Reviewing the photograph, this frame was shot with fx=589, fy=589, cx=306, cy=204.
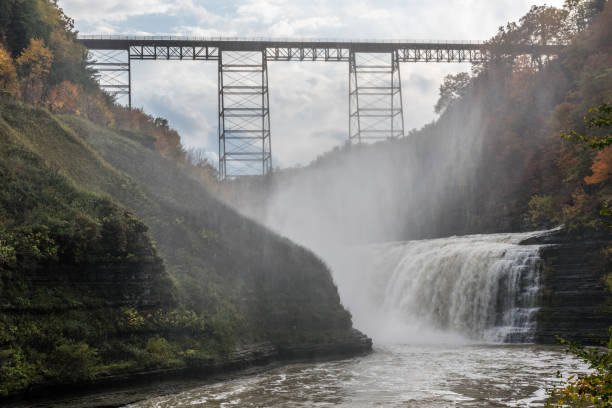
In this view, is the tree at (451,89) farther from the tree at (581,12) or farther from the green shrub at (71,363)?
the green shrub at (71,363)

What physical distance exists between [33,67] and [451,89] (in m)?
48.6

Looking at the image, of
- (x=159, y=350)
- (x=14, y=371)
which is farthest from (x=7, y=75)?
(x=14, y=371)

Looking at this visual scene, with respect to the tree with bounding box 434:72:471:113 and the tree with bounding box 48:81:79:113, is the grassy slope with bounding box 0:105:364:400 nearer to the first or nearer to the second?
the tree with bounding box 48:81:79:113

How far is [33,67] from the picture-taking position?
38.3m

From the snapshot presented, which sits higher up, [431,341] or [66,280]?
[66,280]

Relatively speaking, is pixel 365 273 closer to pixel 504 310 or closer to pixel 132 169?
pixel 504 310

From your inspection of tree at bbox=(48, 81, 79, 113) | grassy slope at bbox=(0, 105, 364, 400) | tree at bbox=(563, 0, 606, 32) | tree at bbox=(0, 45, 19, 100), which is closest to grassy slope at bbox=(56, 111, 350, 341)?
grassy slope at bbox=(0, 105, 364, 400)

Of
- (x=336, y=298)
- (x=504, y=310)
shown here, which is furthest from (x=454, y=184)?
(x=336, y=298)

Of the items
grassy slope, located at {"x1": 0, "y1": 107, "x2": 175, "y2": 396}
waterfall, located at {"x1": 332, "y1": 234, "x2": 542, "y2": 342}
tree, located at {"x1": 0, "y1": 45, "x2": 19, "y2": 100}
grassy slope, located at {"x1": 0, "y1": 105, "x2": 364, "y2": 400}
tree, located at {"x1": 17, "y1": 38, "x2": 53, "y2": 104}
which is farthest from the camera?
tree, located at {"x1": 17, "y1": 38, "x2": 53, "y2": 104}

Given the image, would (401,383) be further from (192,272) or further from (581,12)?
(581,12)

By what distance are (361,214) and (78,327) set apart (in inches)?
2407

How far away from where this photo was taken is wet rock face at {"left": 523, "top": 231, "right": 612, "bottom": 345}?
2295 cm

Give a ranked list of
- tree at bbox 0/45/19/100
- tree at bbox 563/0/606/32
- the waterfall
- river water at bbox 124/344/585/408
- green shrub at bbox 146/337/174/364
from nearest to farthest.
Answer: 1. river water at bbox 124/344/585/408
2. green shrub at bbox 146/337/174/364
3. the waterfall
4. tree at bbox 0/45/19/100
5. tree at bbox 563/0/606/32

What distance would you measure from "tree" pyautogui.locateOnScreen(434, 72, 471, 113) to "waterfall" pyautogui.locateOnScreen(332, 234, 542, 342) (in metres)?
38.4
